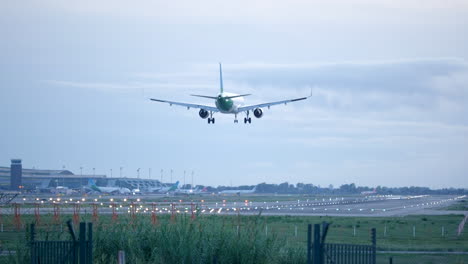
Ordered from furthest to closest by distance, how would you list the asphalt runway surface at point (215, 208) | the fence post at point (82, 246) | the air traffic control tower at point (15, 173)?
the air traffic control tower at point (15, 173) < the asphalt runway surface at point (215, 208) < the fence post at point (82, 246)

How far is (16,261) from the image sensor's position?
1070 inches

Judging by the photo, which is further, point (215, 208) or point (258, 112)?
point (215, 208)

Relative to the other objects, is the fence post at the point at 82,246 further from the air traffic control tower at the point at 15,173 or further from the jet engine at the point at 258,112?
the air traffic control tower at the point at 15,173

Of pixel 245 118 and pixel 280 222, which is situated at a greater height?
pixel 245 118

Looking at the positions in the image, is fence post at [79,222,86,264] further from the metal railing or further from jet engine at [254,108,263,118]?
jet engine at [254,108,263,118]

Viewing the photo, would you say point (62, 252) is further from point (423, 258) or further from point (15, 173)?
point (15, 173)

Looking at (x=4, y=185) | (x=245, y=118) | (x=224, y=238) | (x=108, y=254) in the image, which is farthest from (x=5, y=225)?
(x=4, y=185)

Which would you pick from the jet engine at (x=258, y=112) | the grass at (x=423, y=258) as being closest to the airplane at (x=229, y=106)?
the jet engine at (x=258, y=112)

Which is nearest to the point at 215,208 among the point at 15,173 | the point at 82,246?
the point at 82,246

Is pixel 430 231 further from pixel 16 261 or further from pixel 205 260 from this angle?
pixel 16 261

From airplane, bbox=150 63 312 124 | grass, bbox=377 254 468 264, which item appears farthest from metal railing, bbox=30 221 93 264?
airplane, bbox=150 63 312 124

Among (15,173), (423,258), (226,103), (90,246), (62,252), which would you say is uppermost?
(226,103)

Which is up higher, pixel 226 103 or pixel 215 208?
pixel 226 103

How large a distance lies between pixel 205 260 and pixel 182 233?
5.53 feet
